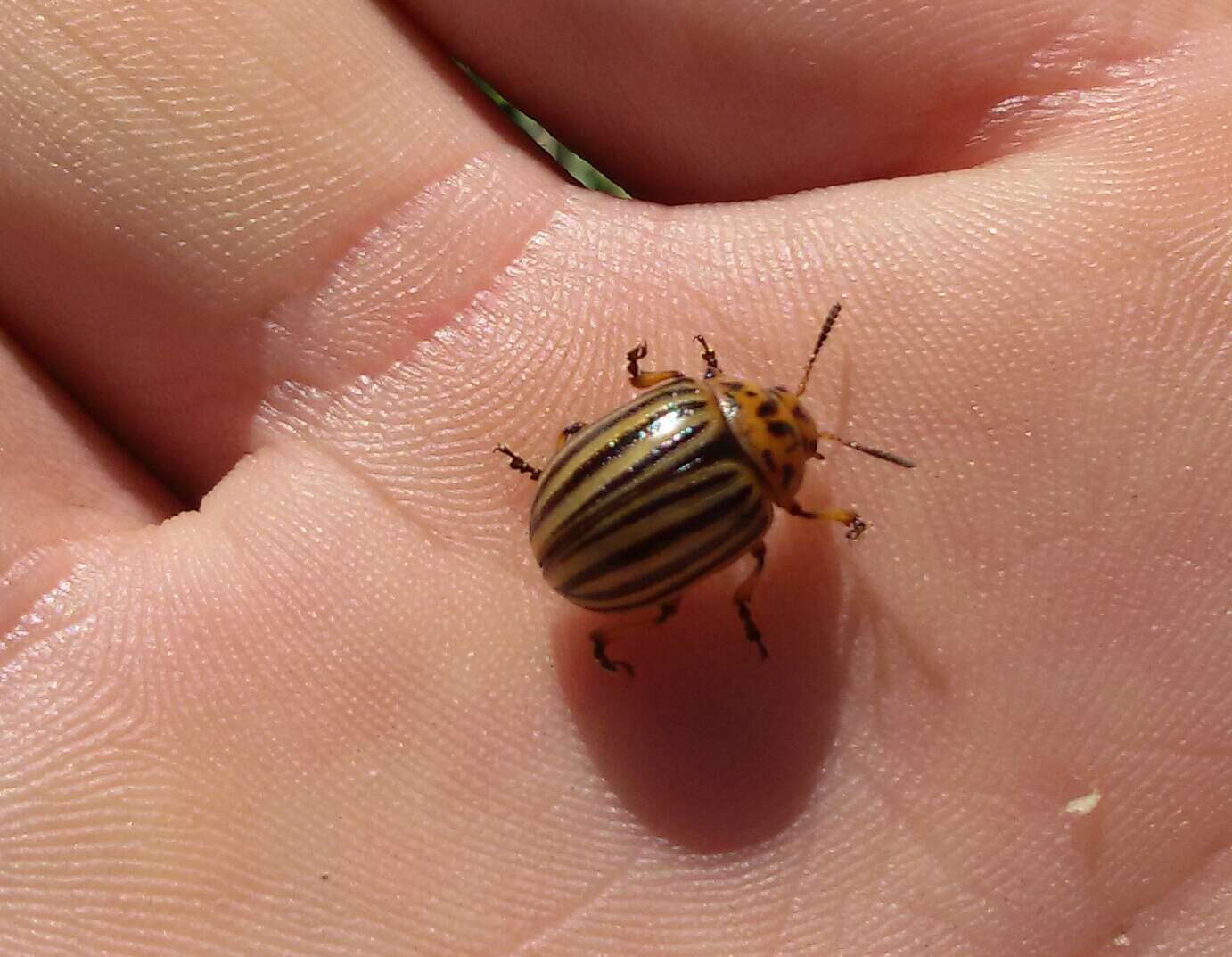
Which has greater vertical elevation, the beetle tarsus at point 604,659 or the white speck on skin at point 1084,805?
the beetle tarsus at point 604,659

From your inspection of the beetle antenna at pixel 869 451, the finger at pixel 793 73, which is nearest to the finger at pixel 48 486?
the finger at pixel 793 73

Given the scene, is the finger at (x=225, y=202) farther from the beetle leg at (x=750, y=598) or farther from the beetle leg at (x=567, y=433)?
the beetle leg at (x=750, y=598)

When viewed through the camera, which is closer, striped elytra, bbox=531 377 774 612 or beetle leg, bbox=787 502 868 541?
striped elytra, bbox=531 377 774 612

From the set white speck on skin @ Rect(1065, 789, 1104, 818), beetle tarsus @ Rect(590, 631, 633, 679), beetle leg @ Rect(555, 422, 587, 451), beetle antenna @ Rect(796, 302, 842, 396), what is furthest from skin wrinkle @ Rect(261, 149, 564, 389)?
white speck on skin @ Rect(1065, 789, 1104, 818)

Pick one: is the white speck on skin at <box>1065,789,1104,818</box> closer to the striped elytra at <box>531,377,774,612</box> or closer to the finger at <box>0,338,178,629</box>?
the striped elytra at <box>531,377,774,612</box>

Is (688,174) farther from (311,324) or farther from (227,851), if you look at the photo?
(227,851)

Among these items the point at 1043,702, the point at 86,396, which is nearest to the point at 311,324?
the point at 86,396
